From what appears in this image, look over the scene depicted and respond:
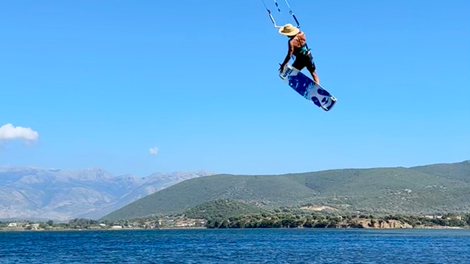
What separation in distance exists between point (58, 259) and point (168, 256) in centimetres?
1251

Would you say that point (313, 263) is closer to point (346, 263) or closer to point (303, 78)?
point (346, 263)

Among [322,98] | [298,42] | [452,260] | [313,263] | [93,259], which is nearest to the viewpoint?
[298,42]

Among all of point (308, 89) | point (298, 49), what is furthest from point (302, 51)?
point (308, 89)

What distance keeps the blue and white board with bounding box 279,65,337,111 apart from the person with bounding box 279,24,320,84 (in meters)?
0.70

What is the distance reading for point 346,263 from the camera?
65062 mm

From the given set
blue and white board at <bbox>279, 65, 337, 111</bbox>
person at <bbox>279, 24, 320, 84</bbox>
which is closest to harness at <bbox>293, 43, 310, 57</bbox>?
person at <bbox>279, 24, 320, 84</bbox>

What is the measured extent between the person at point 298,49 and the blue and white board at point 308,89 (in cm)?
70

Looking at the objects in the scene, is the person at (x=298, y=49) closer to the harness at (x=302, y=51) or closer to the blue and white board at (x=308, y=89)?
the harness at (x=302, y=51)

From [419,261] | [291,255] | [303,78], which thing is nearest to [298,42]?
[303,78]

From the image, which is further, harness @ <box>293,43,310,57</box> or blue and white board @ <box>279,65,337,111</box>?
blue and white board @ <box>279,65,337,111</box>

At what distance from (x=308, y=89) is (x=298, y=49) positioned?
7.03ft

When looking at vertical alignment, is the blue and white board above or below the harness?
below

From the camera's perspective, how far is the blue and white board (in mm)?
18125

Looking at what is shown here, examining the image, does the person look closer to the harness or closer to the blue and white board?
the harness
